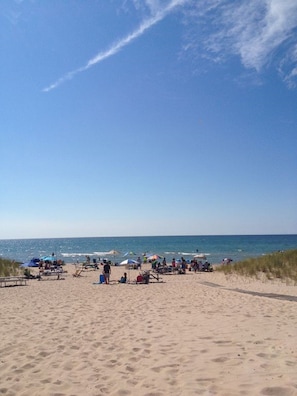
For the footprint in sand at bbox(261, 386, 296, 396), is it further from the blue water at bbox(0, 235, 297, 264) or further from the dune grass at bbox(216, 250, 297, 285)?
the blue water at bbox(0, 235, 297, 264)

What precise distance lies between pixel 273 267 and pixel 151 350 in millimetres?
15077

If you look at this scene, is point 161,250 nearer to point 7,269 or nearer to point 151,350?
point 7,269

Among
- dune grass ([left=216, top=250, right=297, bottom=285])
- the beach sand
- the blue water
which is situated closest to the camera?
the beach sand

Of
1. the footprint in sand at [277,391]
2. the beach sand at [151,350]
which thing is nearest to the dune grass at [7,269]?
the beach sand at [151,350]

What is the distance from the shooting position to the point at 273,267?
18.8 metres

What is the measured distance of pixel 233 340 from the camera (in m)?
5.90

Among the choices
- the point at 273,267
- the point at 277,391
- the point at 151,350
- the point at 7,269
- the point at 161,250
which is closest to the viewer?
the point at 277,391

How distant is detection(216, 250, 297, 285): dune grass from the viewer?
1745 centimetres

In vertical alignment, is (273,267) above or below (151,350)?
above

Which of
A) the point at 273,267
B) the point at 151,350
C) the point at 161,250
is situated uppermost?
the point at 273,267

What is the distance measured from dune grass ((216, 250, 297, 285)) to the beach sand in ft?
27.4

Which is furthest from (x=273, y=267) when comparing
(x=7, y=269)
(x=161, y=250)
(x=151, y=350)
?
(x=161, y=250)

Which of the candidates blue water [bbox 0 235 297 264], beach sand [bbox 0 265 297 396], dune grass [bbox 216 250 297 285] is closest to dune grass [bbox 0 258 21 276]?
beach sand [bbox 0 265 297 396]

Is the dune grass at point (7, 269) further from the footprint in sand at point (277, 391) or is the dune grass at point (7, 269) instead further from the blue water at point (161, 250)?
the blue water at point (161, 250)
